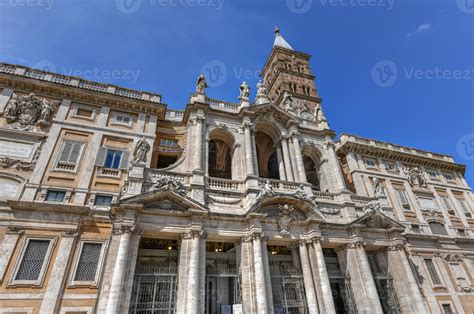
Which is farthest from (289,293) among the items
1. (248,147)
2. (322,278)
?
(248,147)

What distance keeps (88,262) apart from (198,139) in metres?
9.13

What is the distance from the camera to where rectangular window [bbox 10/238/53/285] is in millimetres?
11883

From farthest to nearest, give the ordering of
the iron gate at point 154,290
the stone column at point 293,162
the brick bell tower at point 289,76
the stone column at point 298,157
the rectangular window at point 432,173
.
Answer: the brick bell tower at point 289,76 < the rectangular window at point 432,173 < the stone column at point 293,162 < the stone column at point 298,157 < the iron gate at point 154,290

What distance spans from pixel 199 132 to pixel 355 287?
13.6 metres

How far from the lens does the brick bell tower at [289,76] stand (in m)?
34.8

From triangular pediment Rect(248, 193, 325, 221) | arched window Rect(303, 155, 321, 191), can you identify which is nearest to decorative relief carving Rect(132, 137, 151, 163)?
triangular pediment Rect(248, 193, 325, 221)

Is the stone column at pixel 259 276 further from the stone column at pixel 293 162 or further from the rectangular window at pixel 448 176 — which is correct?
the rectangular window at pixel 448 176

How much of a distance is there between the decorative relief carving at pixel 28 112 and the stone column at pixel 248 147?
502 inches

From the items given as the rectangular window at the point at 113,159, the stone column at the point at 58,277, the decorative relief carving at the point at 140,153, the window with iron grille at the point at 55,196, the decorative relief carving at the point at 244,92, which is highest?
the decorative relief carving at the point at 244,92

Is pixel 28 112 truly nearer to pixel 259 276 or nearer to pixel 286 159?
pixel 259 276

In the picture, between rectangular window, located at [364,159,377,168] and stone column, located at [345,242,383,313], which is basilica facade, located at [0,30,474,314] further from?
rectangular window, located at [364,159,377,168]

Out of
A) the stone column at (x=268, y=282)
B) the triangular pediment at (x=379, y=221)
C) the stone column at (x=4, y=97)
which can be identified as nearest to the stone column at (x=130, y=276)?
the stone column at (x=268, y=282)

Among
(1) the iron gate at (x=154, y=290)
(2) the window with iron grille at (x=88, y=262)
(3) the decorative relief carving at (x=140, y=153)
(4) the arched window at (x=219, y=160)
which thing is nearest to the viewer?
(1) the iron gate at (x=154, y=290)

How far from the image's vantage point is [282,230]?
15.2 metres
